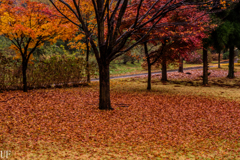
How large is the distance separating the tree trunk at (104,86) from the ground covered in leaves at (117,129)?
0.36m

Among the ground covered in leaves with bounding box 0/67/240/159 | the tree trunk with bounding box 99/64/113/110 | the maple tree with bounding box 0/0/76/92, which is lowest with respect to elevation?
the ground covered in leaves with bounding box 0/67/240/159

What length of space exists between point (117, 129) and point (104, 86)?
2.25 metres

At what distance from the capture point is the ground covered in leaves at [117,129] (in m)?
5.26

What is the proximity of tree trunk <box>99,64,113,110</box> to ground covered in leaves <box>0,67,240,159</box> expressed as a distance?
0.36 meters

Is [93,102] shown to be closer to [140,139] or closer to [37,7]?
[140,139]

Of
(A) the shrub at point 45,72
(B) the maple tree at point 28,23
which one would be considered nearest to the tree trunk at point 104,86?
(B) the maple tree at point 28,23

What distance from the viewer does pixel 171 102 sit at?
10.7 m

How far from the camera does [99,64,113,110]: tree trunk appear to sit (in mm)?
8547

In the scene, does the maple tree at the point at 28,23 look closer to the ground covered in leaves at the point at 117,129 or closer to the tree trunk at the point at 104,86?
the ground covered in leaves at the point at 117,129

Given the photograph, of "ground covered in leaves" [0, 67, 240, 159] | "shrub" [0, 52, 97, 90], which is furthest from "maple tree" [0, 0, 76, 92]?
"ground covered in leaves" [0, 67, 240, 159]

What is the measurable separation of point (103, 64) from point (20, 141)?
4159 millimetres

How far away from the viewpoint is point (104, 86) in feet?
28.3

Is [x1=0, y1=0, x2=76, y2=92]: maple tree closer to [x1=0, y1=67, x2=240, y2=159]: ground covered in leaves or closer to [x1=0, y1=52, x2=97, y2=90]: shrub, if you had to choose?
[x1=0, y1=52, x2=97, y2=90]: shrub

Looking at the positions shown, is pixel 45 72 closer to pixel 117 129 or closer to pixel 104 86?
pixel 104 86
